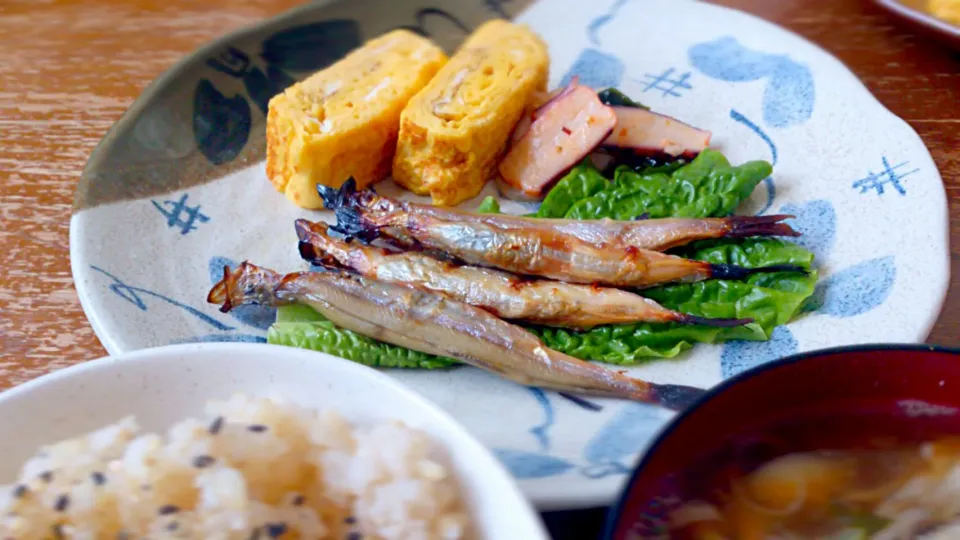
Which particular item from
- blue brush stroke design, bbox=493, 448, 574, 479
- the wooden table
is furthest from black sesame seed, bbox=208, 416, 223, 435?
the wooden table

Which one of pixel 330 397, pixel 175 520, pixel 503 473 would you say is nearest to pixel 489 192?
pixel 330 397

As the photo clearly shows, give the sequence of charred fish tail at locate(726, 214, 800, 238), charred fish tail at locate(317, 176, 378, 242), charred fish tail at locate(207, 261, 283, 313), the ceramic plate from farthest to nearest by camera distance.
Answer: charred fish tail at locate(317, 176, 378, 242) < charred fish tail at locate(726, 214, 800, 238) < charred fish tail at locate(207, 261, 283, 313) < the ceramic plate

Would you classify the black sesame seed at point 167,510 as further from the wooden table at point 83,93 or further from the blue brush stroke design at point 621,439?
the wooden table at point 83,93

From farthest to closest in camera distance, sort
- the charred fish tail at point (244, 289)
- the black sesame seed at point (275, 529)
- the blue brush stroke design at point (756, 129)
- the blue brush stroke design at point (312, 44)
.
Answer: the blue brush stroke design at point (312, 44)
the blue brush stroke design at point (756, 129)
the charred fish tail at point (244, 289)
the black sesame seed at point (275, 529)

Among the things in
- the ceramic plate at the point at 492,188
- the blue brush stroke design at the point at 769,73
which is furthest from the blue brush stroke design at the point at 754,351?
the blue brush stroke design at the point at 769,73

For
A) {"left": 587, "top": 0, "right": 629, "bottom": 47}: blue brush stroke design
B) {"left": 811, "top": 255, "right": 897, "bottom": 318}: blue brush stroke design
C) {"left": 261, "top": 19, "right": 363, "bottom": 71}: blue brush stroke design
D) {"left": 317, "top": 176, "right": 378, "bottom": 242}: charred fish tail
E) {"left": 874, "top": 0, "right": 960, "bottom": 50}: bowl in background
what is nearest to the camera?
{"left": 811, "top": 255, "right": 897, "bottom": 318}: blue brush stroke design

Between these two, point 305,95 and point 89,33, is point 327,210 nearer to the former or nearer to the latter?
point 305,95

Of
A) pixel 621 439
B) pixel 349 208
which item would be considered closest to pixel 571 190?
pixel 349 208

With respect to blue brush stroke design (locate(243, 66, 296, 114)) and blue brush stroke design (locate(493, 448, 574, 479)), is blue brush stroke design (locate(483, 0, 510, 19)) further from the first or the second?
blue brush stroke design (locate(493, 448, 574, 479))
